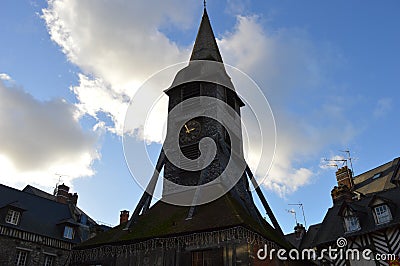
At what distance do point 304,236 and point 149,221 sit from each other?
1162 cm

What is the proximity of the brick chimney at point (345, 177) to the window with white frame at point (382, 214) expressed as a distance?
26.2ft

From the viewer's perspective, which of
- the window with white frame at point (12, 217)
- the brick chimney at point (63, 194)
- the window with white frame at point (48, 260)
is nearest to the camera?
the window with white frame at point (12, 217)

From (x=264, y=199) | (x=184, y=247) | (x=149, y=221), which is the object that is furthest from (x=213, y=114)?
A: (x=184, y=247)

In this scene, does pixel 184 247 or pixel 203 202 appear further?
pixel 203 202

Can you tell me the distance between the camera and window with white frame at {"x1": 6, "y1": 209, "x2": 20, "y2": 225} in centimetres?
1848

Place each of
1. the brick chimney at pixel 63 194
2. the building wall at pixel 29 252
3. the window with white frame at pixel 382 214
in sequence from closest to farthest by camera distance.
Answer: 1. the window with white frame at pixel 382 214
2. the building wall at pixel 29 252
3. the brick chimney at pixel 63 194

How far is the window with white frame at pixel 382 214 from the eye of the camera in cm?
1601

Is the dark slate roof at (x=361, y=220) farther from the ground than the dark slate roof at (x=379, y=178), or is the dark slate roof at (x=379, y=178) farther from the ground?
the dark slate roof at (x=379, y=178)

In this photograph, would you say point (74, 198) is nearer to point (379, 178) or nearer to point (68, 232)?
point (68, 232)

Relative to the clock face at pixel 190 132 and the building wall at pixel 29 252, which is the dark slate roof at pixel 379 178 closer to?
the clock face at pixel 190 132

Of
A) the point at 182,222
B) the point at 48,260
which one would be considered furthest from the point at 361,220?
the point at 48,260

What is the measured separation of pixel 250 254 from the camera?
12.8 metres

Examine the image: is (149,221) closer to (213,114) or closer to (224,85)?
(213,114)

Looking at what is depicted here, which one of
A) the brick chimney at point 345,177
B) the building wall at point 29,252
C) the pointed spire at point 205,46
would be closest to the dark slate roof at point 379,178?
the brick chimney at point 345,177
